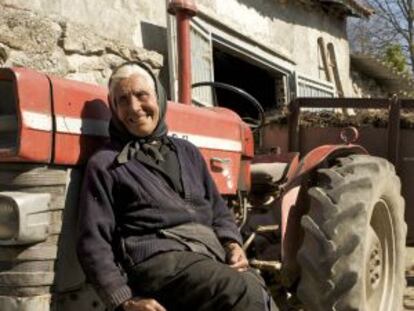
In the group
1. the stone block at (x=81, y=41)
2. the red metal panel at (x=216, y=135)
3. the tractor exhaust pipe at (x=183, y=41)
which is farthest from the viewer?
the stone block at (x=81, y=41)

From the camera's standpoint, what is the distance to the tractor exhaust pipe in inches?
147

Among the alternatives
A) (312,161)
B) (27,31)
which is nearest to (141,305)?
(312,161)

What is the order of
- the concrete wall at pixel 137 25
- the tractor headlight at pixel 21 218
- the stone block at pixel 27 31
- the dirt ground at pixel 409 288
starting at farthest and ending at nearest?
the concrete wall at pixel 137 25, the stone block at pixel 27 31, the dirt ground at pixel 409 288, the tractor headlight at pixel 21 218

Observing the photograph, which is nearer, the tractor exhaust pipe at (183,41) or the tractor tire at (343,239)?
the tractor tire at (343,239)

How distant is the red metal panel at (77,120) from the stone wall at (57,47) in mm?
3103

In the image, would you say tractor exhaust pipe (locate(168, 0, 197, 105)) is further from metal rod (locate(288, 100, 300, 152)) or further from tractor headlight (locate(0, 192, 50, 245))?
metal rod (locate(288, 100, 300, 152))

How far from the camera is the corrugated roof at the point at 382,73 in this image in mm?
16125

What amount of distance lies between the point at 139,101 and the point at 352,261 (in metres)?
1.21

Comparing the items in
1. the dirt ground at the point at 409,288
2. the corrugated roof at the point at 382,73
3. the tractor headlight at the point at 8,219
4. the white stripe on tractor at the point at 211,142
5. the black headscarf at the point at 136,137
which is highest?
the corrugated roof at the point at 382,73

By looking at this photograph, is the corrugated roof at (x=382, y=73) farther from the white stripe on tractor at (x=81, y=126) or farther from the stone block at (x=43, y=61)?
the white stripe on tractor at (x=81, y=126)

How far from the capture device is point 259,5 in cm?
1073

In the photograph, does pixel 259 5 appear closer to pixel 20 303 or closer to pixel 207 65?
pixel 207 65

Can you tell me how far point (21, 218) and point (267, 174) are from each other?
6.80 ft

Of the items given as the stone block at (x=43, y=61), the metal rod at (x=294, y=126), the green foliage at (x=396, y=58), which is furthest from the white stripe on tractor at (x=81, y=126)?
the green foliage at (x=396, y=58)
